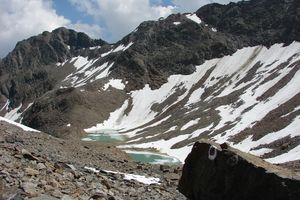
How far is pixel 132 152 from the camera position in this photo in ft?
351

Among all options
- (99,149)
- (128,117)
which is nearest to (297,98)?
(99,149)

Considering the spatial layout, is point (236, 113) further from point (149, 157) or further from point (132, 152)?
point (149, 157)

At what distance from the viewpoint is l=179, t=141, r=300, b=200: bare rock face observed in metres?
14.7

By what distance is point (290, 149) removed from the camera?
203 feet

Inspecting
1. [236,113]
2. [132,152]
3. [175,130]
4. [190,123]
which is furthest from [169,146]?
[190,123]

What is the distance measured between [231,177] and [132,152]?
91.0m

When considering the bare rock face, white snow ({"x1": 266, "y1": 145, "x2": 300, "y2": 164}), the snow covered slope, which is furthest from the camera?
the snow covered slope

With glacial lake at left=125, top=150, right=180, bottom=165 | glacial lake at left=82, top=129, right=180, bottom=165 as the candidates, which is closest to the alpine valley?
glacial lake at left=82, top=129, right=180, bottom=165

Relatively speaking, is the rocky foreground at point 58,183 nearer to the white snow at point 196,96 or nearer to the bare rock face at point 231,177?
the bare rock face at point 231,177

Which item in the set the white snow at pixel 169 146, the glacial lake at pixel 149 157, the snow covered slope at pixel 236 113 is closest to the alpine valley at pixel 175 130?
the white snow at pixel 169 146

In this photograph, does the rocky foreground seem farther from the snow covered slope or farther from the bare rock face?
the snow covered slope

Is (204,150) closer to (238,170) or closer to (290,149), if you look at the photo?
(238,170)

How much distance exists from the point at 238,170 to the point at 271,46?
188 metres

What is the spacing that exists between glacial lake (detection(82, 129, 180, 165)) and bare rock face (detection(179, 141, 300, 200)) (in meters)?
53.7
